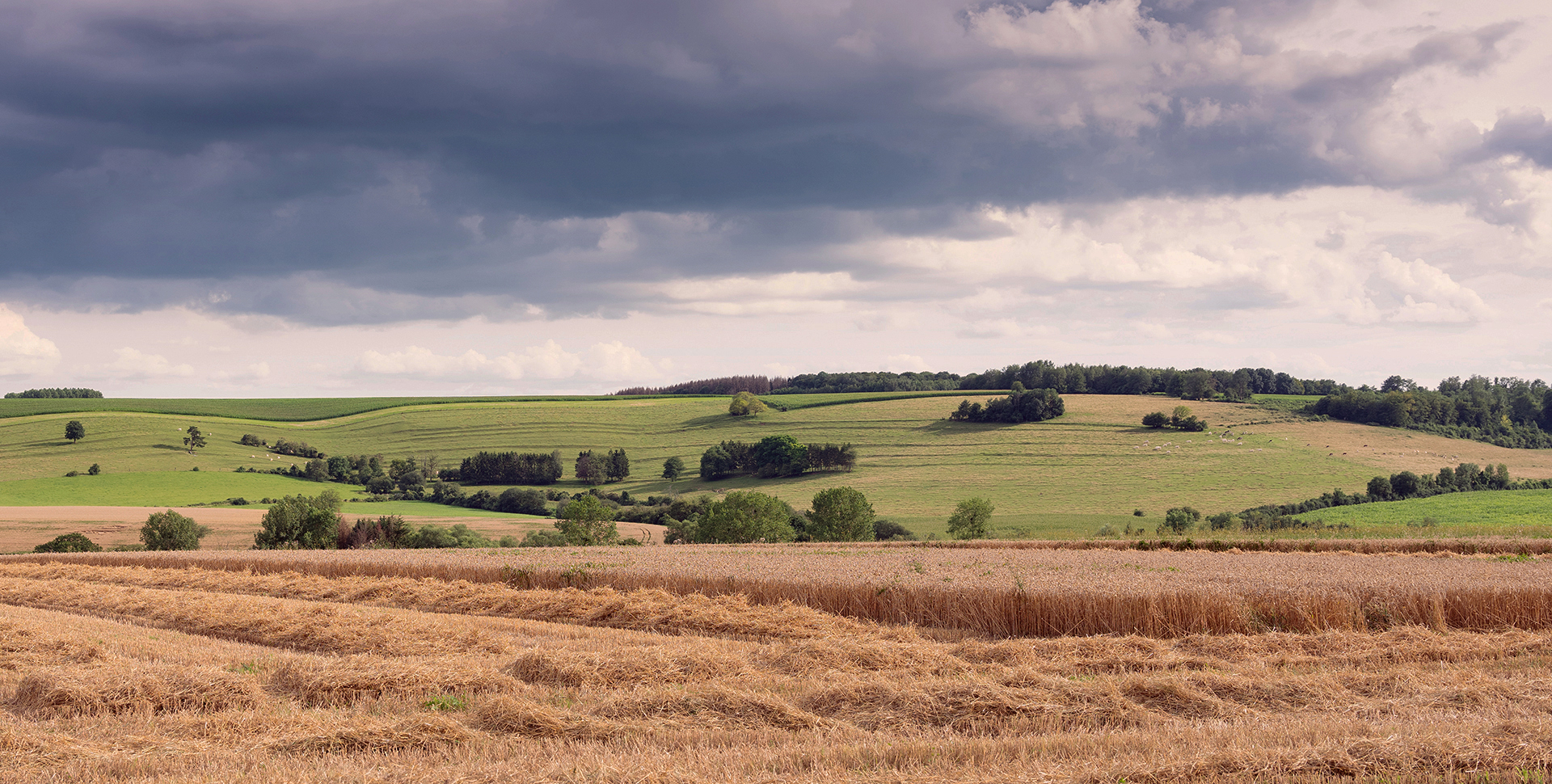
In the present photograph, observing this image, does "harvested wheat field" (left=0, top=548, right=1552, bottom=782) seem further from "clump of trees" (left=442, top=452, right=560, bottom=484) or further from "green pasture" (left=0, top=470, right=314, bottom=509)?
"clump of trees" (left=442, top=452, right=560, bottom=484)

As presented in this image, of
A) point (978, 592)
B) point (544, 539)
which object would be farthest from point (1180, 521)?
point (978, 592)

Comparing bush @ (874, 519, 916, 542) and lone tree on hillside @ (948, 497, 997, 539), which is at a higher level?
lone tree on hillside @ (948, 497, 997, 539)

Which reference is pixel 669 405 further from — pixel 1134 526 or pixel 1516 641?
pixel 1516 641

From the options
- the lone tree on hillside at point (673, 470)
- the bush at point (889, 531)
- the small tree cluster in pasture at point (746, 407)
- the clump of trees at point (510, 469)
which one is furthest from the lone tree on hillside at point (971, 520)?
the small tree cluster in pasture at point (746, 407)

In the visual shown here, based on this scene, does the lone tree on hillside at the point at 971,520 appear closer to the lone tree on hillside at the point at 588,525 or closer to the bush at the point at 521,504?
the lone tree on hillside at the point at 588,525

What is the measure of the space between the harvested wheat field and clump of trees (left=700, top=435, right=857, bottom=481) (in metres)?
87.6

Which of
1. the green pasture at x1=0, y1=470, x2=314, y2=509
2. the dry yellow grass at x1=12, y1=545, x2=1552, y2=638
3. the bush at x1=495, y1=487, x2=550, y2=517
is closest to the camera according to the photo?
the dry yellow grass at x1=12, y1=545, x2=1552, y2=638

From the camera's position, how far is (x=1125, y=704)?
1020 cm

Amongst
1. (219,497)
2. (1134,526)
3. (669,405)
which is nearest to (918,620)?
(1134,526)

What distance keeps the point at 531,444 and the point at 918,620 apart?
11472 centimetres

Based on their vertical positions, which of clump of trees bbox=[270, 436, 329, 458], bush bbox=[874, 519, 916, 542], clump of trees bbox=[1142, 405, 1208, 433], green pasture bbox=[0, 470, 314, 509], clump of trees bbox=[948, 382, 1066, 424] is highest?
clump of trees bbox=[948, 382, 1066, 424]

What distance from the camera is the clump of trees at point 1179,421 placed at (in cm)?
11550

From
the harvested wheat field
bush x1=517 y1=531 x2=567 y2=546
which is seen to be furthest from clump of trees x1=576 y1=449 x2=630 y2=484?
the harvested wheat field

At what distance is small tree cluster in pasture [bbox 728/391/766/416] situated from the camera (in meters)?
144
